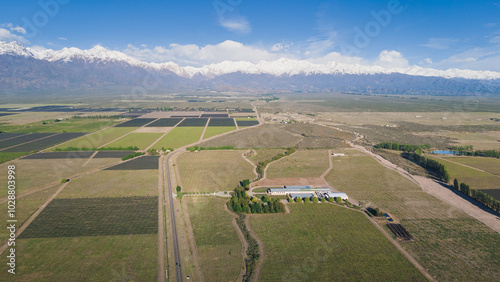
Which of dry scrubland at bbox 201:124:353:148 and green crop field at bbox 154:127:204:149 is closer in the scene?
green crop field at bbox 154:127:204:149

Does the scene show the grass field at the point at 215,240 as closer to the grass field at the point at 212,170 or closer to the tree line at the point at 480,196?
the grass field at the point at 212,170

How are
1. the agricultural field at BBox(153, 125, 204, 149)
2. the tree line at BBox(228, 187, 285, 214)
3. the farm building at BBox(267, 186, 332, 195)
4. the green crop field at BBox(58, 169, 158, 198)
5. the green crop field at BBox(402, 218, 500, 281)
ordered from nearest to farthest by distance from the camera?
the green crop field at BBox(402, 218, 500, 281) < the tree line at BBox(228, 187, 285, 214) < the green crop field at BBox(58, 169, 158, 198) < the farm building at BBox(267, 186, 332, 195) < the agricultural field at BBox(153, 125, 204, 149)

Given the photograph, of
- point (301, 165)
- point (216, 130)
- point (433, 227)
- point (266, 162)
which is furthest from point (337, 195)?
point (216, 130)

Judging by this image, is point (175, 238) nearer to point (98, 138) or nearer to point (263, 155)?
point (263, 155)

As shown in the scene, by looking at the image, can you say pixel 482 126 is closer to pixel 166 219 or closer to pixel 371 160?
pixel 371 160

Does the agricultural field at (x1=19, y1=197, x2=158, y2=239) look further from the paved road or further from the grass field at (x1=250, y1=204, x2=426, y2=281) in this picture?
the grass field at (x1=250, y1=204, x2=426, y2=281)

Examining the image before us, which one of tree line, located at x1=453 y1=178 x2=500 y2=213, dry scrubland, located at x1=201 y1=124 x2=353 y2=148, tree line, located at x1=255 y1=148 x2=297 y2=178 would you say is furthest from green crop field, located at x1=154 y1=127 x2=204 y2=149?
tree line, located at x1=453 y1=178 x2=500 y2=213

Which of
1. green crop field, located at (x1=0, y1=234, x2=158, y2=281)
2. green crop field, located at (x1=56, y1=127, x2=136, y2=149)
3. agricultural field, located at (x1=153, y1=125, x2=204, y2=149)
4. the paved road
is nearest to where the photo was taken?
green crop field, located at (x1=0, y1=234, x2=158, y2=281)

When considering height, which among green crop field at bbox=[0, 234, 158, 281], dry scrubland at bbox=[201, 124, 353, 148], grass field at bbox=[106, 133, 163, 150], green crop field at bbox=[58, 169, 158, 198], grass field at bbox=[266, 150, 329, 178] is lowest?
green crop field at bbox=[0, 234, 158, 281]

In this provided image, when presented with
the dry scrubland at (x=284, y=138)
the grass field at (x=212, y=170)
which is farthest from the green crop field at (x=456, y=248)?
the dry scrubland at (x=284, y=138)
